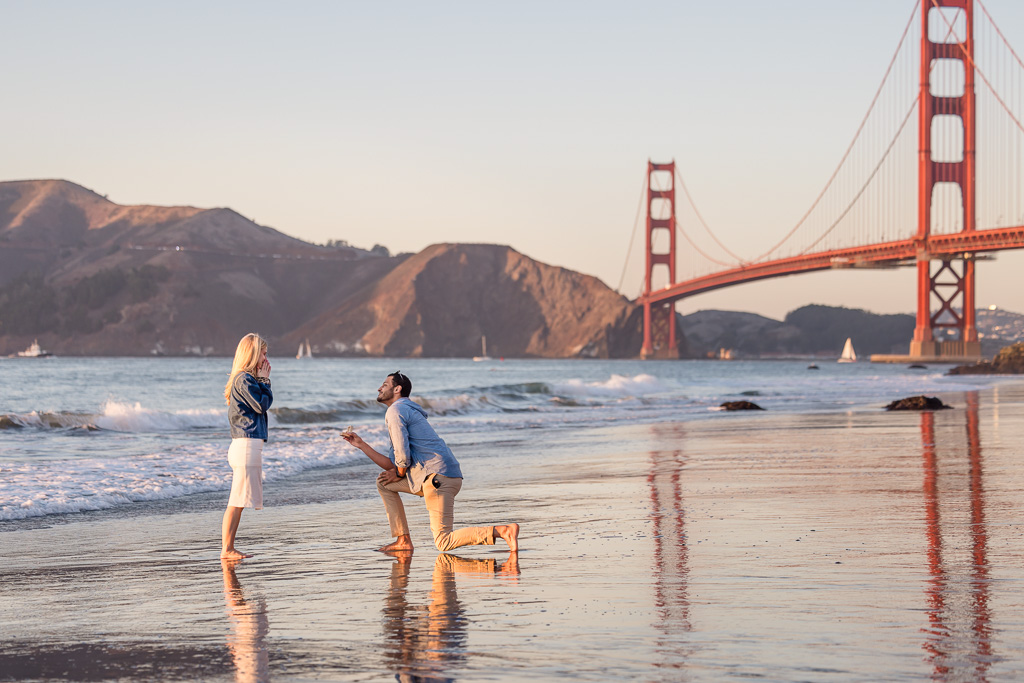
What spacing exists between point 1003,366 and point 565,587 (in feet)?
187

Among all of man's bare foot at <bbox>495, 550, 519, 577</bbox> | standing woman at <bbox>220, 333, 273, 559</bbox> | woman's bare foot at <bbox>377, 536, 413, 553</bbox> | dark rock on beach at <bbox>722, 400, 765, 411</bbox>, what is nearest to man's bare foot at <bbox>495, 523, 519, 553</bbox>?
man's bare foot at <bbox>495, 550, 519, 577</bbox>

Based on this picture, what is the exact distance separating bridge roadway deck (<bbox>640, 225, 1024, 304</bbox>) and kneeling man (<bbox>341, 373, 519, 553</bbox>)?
59.7 metres

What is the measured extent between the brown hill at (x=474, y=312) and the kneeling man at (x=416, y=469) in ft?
460

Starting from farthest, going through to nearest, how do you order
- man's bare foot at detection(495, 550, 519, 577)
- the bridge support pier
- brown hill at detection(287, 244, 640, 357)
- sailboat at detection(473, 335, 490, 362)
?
1. sailboat at detection(473, 335, 490, 362)
2. brown hill at detection(287, 244, 640, 357)
3. the bridge support pier
4. man's bare foot at detection(495, 550, 519, 577)

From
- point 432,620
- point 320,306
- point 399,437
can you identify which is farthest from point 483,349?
point 432,620

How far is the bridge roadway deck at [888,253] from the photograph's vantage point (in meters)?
61.3

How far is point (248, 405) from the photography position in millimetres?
5973

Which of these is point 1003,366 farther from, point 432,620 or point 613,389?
point 432,620

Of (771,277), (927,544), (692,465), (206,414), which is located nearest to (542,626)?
(927,544)

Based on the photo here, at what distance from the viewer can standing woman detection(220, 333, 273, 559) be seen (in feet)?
19.4

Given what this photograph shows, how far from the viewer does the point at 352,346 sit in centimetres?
15525

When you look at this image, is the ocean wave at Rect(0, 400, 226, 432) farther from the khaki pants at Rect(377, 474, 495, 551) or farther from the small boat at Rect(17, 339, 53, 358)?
the small boat at Rect(17, 339, 53, 358)

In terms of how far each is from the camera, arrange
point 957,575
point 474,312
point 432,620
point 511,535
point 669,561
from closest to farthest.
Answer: point 432,620
point 957,575
point 669,561
point 511,535
point 474,312

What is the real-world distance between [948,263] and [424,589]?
2819 inches
